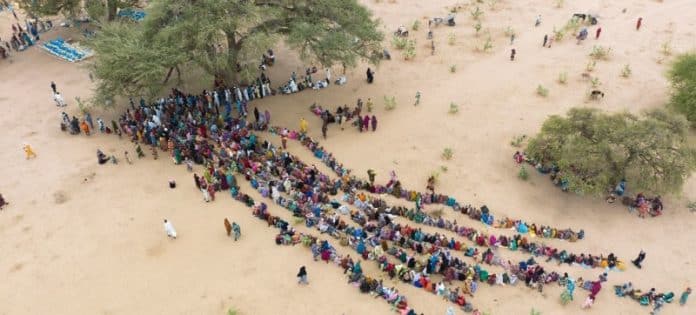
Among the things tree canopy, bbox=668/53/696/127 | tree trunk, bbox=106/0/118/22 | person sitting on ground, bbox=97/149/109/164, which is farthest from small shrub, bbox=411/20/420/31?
person sitting on ground, bbox=97/149/109/164

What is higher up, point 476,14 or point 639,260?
point 476,14

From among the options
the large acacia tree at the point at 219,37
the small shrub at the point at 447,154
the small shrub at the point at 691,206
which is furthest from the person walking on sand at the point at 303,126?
the small shrub at the point at 691,206

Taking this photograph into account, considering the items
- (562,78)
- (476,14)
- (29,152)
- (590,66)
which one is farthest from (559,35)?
(29,152)

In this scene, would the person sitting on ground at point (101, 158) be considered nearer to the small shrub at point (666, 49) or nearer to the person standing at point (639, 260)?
the person standing at point (639, 260)

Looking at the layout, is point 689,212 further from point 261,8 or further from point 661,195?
point 261,8

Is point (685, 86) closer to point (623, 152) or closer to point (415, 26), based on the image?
point (623, 152)

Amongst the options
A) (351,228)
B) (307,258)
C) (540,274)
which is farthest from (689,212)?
(307,258)
